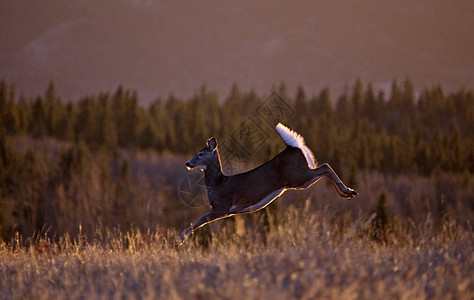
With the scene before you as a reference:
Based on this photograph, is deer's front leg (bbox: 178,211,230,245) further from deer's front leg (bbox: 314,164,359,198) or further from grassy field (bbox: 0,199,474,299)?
deer's front leg (bbox: 314,164,359,198)

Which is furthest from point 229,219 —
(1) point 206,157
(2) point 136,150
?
(2) point 136,150

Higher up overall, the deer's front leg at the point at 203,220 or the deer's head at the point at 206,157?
the deer's head at the point at 206,157

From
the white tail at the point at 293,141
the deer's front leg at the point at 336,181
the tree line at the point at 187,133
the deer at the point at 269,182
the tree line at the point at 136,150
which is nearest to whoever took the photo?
the deer's front leg at the point at 336,181

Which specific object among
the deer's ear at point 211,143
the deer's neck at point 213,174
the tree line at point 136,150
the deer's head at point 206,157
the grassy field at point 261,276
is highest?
the tree line at point 136,150

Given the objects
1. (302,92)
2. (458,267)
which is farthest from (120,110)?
(458,267)

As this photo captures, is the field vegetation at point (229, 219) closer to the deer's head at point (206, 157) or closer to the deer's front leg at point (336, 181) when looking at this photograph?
the deer's front leg at point (336, 181)

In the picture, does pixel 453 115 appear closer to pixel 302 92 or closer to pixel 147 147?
pixel 302 92

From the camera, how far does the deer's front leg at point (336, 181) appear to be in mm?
6844

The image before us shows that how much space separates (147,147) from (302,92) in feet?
141

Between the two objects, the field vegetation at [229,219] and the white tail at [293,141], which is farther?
the white tail at [293,141]

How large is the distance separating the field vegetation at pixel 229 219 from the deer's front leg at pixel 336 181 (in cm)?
48

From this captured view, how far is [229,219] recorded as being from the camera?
20.3 m

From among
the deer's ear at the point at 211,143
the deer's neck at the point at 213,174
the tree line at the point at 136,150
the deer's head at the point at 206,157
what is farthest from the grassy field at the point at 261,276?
the tree line at the point at 136,150

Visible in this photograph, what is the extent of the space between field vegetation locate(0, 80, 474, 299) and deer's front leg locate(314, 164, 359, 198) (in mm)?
482
